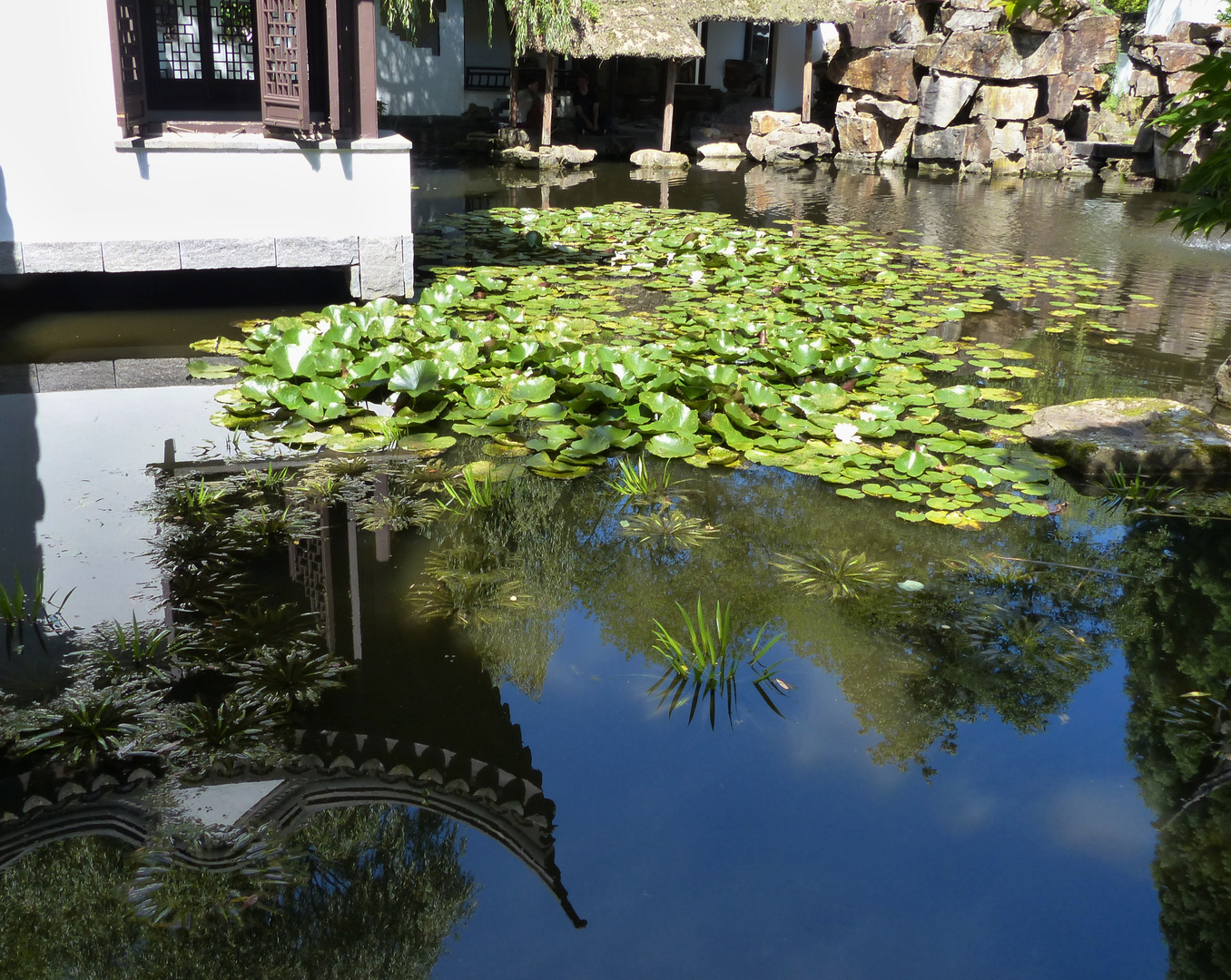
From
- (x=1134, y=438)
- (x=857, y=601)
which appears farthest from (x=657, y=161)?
(x=857, y=601)

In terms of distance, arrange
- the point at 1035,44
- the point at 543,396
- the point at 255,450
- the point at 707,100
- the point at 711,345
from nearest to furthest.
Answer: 1. the point at 255,450
2. the point at 543,396
3. the point at 711,345
4. the point at 1035,44
5. the point at 707,100

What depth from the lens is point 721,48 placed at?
21.5m

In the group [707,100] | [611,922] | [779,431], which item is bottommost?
[611,922]

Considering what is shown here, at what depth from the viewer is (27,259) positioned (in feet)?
21.0

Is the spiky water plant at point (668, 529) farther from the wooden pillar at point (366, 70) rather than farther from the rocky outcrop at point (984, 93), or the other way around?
the rocky outcrop at point (984, 93)

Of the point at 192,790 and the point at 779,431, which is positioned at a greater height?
the point at 779,431

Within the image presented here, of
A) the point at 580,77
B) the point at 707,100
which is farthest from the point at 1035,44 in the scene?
the point at 580,77

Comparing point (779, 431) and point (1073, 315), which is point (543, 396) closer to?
point (779, 431)

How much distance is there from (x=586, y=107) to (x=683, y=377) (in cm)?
1587

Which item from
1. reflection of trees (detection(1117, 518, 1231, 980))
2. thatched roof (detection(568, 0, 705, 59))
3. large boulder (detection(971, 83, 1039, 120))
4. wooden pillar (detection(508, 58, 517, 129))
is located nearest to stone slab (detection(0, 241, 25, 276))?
reflection of trees (detection(1117, 518, 1231, 980))

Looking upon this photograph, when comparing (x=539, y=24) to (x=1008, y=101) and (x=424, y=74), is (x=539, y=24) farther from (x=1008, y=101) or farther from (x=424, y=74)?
(x=1008, y=101)

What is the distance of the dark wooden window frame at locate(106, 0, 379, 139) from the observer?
6.25m

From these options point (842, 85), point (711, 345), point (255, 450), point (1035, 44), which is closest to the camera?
point (255, 450)

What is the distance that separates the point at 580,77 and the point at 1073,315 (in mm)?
13888
